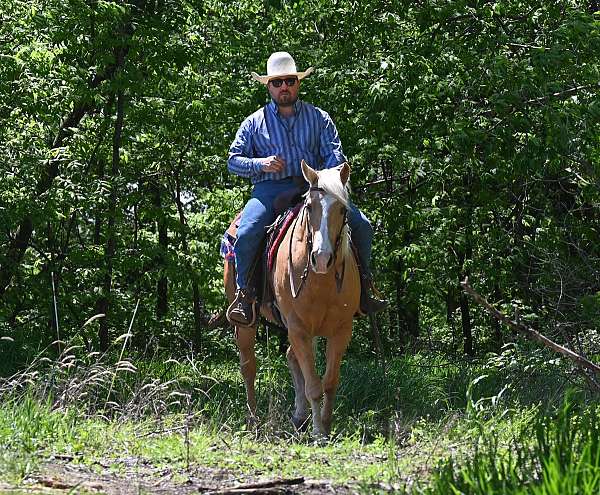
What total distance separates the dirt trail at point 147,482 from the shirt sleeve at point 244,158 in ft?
11.4

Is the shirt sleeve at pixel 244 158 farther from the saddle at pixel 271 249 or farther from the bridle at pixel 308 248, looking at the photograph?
the bridle at pixel 308 248

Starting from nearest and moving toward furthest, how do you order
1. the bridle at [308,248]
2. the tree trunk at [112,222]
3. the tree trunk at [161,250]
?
1. the bridle at [308,248]
2. the tree trunk at [112,222]
3. the tree trunk at [161,250]

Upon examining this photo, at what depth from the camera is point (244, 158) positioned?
9570mm

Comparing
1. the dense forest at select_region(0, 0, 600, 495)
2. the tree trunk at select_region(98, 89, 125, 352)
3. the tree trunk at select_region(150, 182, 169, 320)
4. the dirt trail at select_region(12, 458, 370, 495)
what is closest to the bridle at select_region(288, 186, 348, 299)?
the dense forest at select_region(0, 0, 600, 495)

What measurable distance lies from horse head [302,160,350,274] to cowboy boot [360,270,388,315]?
2.72ft

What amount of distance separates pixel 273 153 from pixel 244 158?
268 millimetres

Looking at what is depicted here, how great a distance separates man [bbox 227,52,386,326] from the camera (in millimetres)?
9531

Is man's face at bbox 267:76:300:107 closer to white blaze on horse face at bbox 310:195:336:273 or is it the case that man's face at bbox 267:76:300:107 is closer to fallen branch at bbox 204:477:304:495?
white blaze on horse face at bbox 310:195:336:273

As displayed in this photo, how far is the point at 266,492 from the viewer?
5656mm

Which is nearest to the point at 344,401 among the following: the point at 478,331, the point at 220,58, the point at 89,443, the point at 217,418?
the point at 217,418

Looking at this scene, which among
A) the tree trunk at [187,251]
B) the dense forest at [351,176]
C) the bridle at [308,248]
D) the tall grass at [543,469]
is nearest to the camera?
the tall grass at [543,469]

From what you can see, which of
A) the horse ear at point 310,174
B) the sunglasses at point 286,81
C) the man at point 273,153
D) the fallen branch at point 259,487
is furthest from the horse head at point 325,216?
the fallen branch at point 259,487

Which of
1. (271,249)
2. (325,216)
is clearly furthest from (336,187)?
(271,249)

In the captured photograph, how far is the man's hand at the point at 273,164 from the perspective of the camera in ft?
30.3
